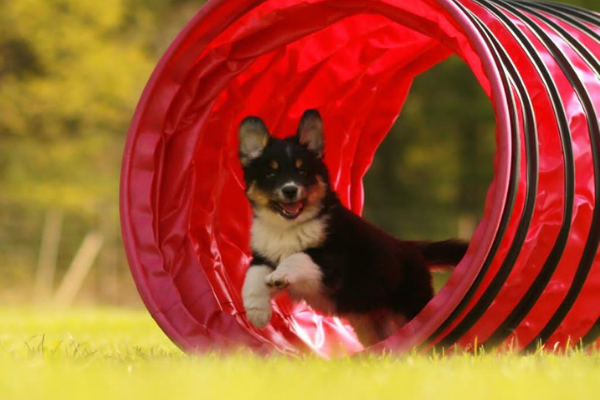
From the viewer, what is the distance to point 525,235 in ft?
12.5

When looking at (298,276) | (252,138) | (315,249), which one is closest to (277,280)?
(298,276)

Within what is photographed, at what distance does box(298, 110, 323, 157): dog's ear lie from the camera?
5164 mm

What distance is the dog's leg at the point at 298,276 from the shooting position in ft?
14.9

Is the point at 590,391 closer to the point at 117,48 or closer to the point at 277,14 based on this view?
the point at 277,14

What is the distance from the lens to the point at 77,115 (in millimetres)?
17281

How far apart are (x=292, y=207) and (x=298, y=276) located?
525 millimetres

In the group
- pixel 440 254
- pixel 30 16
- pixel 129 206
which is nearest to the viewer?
pixel 129 206

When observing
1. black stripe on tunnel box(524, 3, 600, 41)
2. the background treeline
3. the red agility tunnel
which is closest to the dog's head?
the red agility tunnel

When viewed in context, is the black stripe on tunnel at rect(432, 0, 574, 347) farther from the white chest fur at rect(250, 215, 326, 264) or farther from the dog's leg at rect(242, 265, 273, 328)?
the white chest fur at rect(250, 215, 326, 264)

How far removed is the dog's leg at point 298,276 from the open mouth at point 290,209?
Answer: 0.29m

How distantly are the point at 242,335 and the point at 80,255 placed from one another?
503 inches

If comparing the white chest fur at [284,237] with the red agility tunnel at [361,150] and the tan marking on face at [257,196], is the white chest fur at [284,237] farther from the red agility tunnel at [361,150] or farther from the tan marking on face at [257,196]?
the red agility tunnel at [361,150]

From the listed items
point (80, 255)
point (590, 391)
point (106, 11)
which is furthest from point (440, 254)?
point (106, 11)

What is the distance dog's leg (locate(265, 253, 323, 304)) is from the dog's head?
0.34 meters
